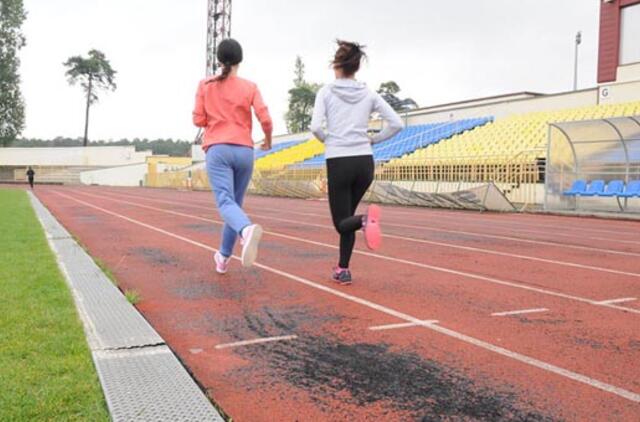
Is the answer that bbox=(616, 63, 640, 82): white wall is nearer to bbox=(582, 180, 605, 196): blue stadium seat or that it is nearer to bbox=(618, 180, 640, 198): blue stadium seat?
bbox=(582, 180, 605, 196): blue stadium seat

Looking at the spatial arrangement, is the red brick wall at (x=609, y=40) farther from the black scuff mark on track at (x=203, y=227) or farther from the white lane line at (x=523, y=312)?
the white lane line at (x=523, y=312)

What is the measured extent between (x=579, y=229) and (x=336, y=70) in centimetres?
866

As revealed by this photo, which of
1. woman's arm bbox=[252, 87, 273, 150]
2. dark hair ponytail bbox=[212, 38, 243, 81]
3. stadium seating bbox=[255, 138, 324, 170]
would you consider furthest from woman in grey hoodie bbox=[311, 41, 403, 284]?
stadium seating bbox=[255, 138, 324, 170]

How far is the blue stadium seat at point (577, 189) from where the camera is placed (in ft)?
55.1

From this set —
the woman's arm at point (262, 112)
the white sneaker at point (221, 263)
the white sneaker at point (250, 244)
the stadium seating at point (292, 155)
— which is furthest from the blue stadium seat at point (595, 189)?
the stadium seating at point (292, 155)

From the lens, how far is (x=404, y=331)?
364 centimetres

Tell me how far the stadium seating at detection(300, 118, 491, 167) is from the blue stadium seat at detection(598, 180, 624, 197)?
43.3 ft

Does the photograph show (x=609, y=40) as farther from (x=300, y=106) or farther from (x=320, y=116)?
(x=300, y=106)

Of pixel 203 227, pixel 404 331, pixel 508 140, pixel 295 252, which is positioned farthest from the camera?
pixel 508 140

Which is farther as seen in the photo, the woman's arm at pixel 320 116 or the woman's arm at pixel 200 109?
the woman's arm at pixel 200 109

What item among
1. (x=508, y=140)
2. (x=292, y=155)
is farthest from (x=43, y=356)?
(x=292, y=155)

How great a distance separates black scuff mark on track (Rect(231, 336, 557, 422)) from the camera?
2.45 meters

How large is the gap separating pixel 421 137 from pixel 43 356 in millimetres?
30202

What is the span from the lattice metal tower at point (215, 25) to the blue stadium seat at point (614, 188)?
42.1 meters
